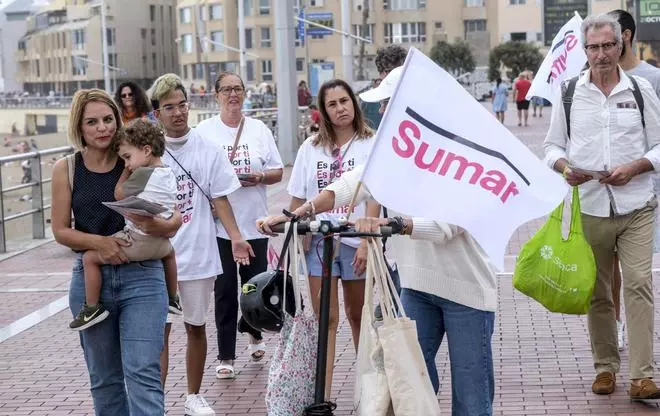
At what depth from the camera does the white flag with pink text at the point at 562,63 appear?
8.21 m

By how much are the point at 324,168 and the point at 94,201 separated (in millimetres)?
1758

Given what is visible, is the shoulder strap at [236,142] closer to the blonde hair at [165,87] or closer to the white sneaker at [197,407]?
the blonde hair at [165,87]

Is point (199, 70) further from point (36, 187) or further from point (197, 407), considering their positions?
point (197, 407)

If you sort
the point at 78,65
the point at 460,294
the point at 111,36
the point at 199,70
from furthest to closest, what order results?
the point at 111,36 → the point at 78,65 → the point at 199,70 → the point at 460,294

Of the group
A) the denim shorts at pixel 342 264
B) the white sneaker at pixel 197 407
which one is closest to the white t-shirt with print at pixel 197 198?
the denim shorts at pixel 342 264

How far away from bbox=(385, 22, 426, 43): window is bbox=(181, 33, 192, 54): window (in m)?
19.8

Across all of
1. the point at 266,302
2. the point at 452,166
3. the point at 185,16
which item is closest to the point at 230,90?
the point at 266,302

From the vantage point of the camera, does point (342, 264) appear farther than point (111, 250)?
Yes

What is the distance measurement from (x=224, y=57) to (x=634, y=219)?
10530 centimetres

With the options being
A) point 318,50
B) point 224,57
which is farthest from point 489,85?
point 224,57

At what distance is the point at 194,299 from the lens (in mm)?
6801

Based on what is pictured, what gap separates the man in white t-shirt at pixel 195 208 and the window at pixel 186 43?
366ft

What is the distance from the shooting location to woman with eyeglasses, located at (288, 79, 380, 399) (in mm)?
6789

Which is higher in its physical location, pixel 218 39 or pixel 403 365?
pixel 218 39
